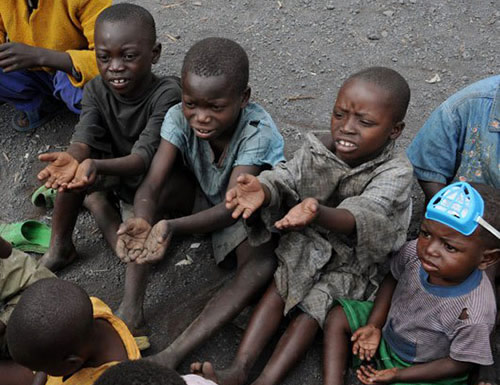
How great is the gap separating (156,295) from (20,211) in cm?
96

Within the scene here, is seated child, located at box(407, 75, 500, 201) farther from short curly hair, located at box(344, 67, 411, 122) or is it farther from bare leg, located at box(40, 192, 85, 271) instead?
bare leg, located at box(40, 192, 85, 271)

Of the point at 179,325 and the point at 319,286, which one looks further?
the point at 179,325

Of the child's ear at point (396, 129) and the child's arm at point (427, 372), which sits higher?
the child's ear at point (396, 129)

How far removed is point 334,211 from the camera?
82.4 inches

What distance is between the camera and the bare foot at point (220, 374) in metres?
2.07

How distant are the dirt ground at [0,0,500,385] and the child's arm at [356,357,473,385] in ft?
2.68

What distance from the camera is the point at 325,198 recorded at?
2385mm

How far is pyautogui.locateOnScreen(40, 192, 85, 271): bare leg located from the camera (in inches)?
108

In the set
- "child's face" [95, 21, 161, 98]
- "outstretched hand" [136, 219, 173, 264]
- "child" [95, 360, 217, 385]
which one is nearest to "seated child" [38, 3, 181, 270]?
"child's face" [95, 21, 161, 98]

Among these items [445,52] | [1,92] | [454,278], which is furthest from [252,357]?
[445,52]

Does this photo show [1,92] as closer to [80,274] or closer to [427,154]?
[80,274]

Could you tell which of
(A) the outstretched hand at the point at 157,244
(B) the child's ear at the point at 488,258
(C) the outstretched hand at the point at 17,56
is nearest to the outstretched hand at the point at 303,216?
(A) the outstretched hand at the point at 157,244

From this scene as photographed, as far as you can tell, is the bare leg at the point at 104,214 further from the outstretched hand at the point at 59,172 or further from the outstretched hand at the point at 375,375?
the outstretched hand at the point at 375,375

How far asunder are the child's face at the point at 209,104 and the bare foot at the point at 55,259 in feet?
2.78
